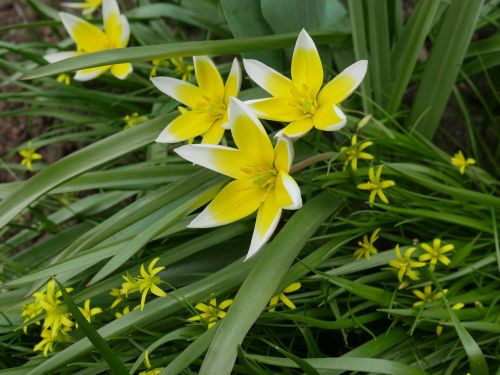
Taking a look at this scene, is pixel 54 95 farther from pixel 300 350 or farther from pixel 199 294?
pixel 300 350

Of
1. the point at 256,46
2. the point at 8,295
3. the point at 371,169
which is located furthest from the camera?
the point at 8,295

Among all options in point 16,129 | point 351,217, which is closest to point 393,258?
point 351,217

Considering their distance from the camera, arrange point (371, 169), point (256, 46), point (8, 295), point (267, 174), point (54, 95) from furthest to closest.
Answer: point (54, 95)
point (8, 295)
point (256, 46)
point (371, 169)
point (267, 174)

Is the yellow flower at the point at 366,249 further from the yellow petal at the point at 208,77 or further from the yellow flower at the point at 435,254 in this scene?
the yellow petal at the point at 208,77

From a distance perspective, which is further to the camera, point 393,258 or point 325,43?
point 325,43

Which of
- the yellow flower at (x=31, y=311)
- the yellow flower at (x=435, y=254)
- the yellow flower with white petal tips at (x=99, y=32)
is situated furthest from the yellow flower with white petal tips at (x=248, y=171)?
the yellow flower with white petal tips at (x=99, y=32)

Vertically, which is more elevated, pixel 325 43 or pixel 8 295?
pixel 325 43

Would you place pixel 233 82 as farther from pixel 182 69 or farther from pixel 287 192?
pixel 182 69
